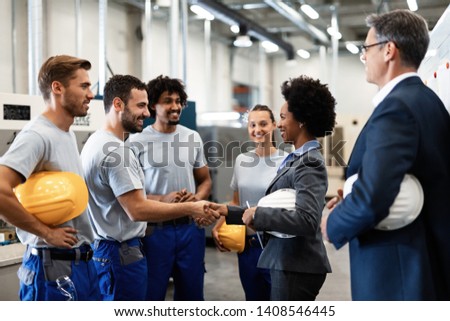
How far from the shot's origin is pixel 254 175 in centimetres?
257

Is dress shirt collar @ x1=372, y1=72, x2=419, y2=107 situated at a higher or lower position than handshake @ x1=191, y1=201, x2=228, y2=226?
higher

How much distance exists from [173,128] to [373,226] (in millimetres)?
1643

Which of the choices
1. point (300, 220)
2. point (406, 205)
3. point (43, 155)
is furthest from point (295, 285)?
point (43, 155)

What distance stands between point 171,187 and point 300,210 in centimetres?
113

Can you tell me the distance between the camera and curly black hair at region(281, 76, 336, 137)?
5.76 feet

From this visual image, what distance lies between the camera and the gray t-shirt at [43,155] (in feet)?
5.22

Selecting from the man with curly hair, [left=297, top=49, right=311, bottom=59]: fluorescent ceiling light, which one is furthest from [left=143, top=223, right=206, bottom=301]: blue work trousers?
[left=297, top=49, right=311, bottom=59]: fluorescent ceiling light

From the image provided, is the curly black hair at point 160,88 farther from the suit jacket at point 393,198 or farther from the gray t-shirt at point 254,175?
the suit jacket at point 393,198

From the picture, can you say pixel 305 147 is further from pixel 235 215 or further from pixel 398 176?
pixel 398 176

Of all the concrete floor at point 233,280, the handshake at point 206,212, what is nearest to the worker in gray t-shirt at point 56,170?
the handshake at point 206,212

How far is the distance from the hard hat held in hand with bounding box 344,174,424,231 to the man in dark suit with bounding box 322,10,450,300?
2cm

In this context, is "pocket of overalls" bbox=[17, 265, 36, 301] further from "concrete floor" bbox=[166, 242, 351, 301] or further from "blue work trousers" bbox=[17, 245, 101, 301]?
"concrete floor" bbox=[166, 242, 351, 301]

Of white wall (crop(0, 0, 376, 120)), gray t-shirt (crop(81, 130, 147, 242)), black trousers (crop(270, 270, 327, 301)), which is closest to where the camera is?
black trousers (crop(270, 270, 327, 301))
